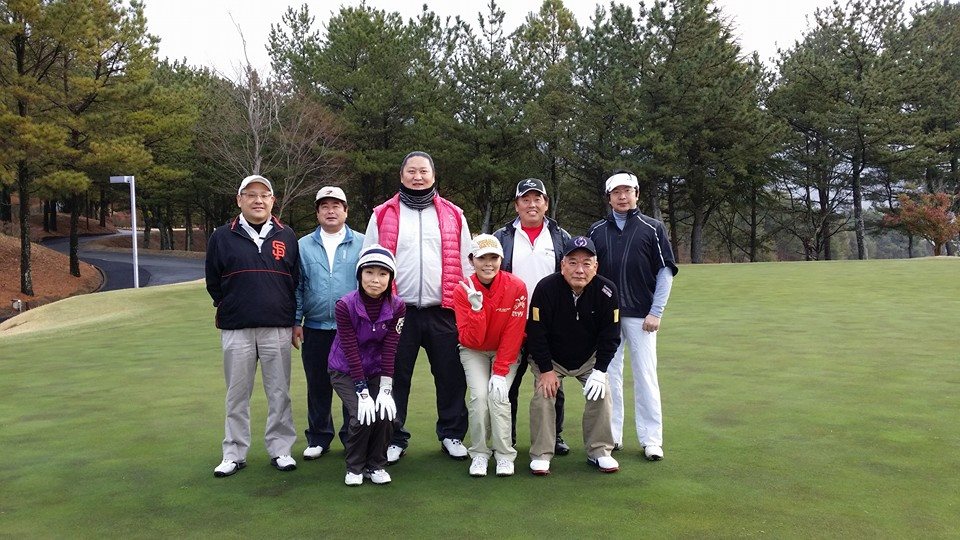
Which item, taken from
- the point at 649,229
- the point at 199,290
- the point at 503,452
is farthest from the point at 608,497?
the point at 199,290

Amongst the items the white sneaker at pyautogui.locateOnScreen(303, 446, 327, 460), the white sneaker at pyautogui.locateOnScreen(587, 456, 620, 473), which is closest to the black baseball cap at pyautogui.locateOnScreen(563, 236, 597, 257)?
the white sneaker at pyautogui.locateOnScreen(587, 456, 620, 473)

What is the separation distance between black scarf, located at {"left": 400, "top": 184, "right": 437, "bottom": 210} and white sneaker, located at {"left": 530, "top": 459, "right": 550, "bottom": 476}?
188 cm

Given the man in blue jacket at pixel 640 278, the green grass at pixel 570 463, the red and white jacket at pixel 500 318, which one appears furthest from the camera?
the man in blue jacket at pixel 640 278

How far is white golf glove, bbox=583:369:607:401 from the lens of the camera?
455cm

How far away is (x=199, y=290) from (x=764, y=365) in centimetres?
1601

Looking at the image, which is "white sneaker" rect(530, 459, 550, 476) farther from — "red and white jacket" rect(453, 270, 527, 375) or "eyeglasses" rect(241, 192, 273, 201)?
"eyeglasses" rect(241, 192, 273, 201)

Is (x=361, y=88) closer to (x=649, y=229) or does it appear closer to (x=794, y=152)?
(x=794, y=152)

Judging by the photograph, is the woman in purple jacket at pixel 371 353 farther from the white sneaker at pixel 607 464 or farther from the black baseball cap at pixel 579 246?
the white sneaker at pixel 607 464

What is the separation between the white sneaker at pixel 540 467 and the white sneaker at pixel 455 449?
56 centimetres

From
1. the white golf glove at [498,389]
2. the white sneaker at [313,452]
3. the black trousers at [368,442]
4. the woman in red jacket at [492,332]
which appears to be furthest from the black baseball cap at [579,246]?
the white sneaker at [313,452]

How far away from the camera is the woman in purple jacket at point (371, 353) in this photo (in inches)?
173

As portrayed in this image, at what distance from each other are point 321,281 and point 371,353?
2.58ft

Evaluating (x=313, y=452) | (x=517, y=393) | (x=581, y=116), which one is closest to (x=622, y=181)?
(x=517, y=393)

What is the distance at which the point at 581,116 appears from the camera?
37062mm
